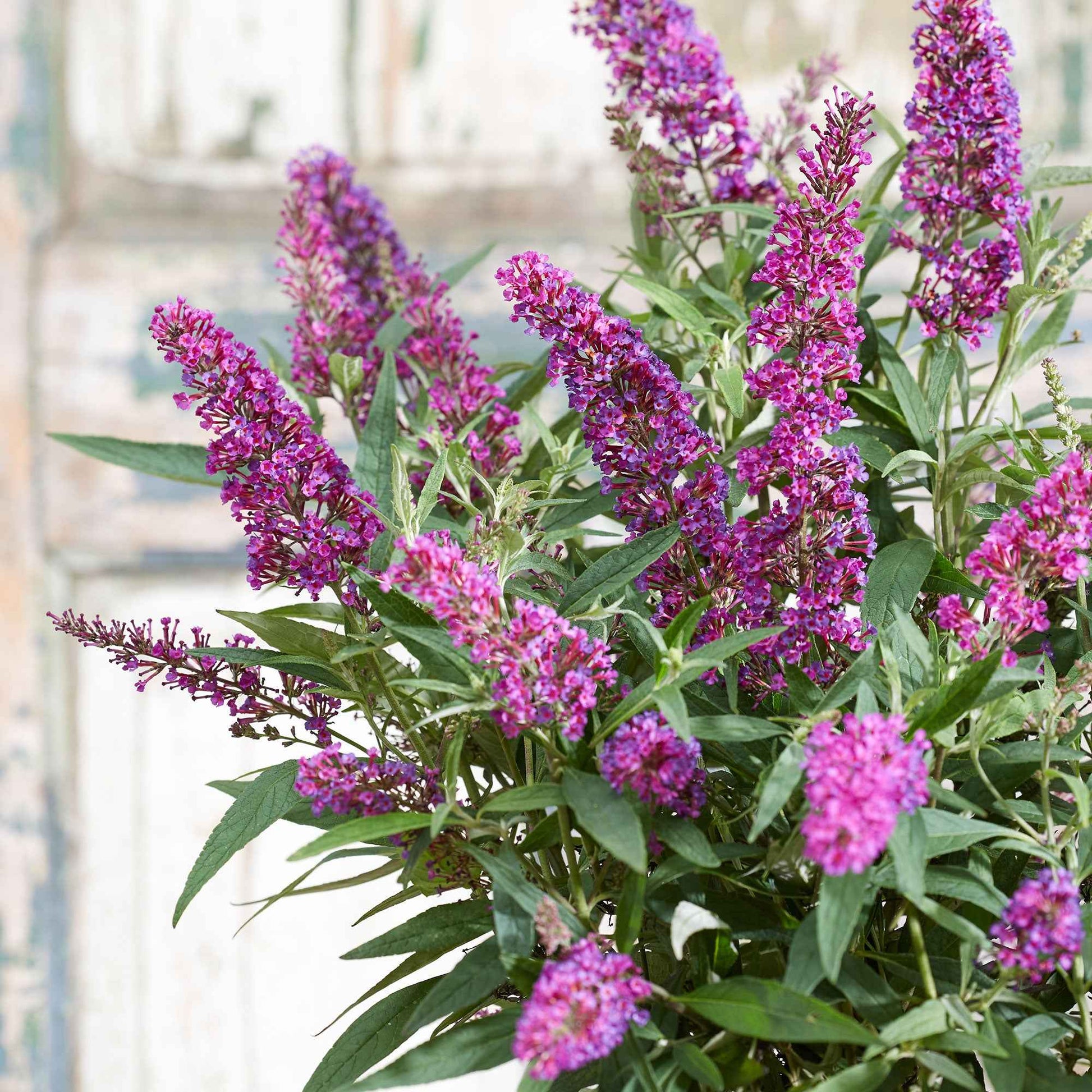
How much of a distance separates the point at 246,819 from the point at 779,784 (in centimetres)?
18

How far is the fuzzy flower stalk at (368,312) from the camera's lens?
19.0 inches

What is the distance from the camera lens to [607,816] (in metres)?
0.32

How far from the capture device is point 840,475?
14.3 inches

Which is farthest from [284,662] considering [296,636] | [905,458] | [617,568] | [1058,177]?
[1058,177]

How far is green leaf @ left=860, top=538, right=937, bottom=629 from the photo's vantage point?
397 mm

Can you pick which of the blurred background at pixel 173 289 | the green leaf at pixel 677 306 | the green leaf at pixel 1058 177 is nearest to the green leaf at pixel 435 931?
the green leaf at pixel 677 306

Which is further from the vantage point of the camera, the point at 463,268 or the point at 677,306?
the point at 463,268

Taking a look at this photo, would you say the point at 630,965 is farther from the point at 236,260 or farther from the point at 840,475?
the point at 236,260

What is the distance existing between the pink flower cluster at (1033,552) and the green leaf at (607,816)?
0.11 meters

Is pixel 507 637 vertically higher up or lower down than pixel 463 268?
lower down

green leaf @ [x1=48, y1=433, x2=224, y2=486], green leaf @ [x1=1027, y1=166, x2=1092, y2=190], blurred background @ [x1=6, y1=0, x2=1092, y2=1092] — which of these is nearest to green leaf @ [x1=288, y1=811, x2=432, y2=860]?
green leaf @ [x1=48, y1=433, x2=224, y2=486]

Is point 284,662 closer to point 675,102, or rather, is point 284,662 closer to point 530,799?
point 530,799

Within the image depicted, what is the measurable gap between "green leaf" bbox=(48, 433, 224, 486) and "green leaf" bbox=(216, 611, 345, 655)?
0.12m

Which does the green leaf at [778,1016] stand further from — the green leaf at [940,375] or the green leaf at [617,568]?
the green leaf at [940,375]
